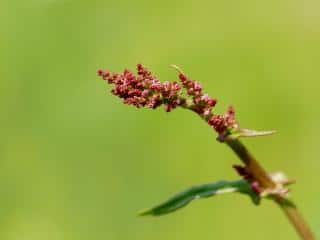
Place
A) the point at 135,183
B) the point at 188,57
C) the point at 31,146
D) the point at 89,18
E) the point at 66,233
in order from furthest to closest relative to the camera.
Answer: the point at 89,18 → the point at 188,57 → the point at 31,146 → the point at 135,183 → the point at 66,233

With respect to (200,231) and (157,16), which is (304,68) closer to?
(157,16)

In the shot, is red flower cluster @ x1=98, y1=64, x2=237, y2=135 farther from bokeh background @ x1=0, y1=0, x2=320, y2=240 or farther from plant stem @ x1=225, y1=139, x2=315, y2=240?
bokeh background @ x1=0, y1=0, x2=320, y2=240

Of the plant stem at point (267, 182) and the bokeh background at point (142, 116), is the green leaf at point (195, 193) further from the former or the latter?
the bokeh background at point (142, 116)

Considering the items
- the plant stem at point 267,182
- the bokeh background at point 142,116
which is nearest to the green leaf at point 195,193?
the plant stem at point 267,182

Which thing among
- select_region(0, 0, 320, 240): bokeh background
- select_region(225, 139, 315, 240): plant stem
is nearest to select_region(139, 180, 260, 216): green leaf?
select_region(225, 139, 315, 240): plant stem

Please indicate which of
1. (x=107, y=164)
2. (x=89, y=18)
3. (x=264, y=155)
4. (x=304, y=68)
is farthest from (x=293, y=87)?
(x=89, y=18)

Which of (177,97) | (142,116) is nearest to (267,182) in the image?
(177,97)
